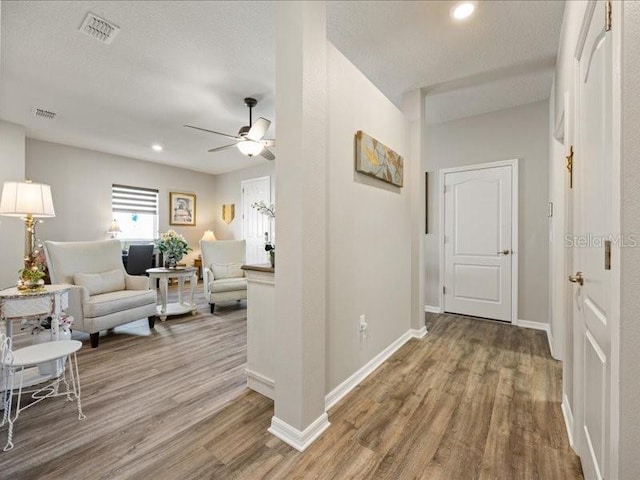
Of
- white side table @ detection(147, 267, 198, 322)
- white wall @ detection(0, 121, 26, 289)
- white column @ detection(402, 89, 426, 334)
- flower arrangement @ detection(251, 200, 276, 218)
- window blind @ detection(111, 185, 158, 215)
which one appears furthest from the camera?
window blind @ detection(111, 185, 158, 215)

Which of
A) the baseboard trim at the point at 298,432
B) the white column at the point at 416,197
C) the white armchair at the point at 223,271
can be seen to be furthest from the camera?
the white armchair at the point at 223,271

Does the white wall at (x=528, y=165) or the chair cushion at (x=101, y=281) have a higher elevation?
the white wall at (x=528, y=165)

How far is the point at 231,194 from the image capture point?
7535 millimetres

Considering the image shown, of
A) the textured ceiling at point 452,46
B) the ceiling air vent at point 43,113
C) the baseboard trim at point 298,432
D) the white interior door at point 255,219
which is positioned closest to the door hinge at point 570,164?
the textured ceiling at point 452,46

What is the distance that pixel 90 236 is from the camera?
18.4 feet

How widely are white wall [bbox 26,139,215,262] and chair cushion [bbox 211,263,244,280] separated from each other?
3.01 metres

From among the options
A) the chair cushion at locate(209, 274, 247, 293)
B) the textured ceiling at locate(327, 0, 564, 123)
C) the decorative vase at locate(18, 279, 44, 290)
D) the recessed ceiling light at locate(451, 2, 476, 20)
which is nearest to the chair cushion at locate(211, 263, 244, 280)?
the chair cushion at locate(209, 274, 247, 293)

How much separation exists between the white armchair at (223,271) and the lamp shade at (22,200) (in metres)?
2.25

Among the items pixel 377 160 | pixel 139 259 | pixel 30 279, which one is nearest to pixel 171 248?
pixel 139 259

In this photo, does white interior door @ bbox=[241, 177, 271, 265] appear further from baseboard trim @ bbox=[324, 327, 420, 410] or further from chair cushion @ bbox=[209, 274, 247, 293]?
baseboard trim @ bbox=[324, 327, 420, 410]

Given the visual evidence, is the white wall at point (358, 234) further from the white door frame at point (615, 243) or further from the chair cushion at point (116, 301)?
the chair cushion at point (116, 301)

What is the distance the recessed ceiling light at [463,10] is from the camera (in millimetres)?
2020

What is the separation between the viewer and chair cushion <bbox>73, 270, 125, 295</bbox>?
314cm

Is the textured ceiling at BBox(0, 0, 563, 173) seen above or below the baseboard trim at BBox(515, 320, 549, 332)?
above
